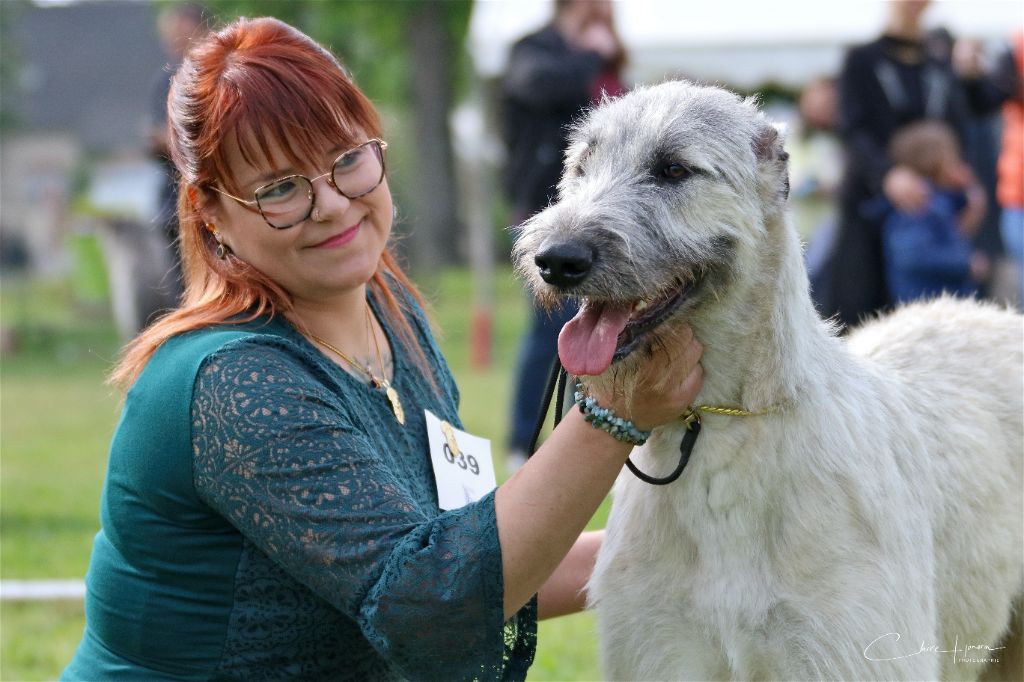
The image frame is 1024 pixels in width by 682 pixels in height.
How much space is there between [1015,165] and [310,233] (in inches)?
258

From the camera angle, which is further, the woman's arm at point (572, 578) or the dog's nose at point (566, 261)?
the woman's arm at point (572, 578)

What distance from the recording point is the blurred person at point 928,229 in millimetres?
7137

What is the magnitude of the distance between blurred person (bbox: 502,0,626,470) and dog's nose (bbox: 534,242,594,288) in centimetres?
425

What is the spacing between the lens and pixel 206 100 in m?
2.99

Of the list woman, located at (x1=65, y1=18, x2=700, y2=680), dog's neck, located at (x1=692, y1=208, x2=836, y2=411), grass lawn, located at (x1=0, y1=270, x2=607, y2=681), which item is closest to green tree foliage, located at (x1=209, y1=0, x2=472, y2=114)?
grass lawn, located at (x1=0, y1=270, x2=607, y2=681)

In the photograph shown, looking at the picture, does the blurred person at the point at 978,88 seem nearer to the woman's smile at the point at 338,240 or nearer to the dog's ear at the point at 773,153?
the dog's ear at the point at 773,153

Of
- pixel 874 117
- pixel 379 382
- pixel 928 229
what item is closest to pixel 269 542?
pixel 379 382

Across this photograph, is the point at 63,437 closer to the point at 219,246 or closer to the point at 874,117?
the point at 874,117

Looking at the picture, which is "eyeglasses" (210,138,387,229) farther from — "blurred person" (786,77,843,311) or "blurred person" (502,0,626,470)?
"blurred person" (786,77,843,311)

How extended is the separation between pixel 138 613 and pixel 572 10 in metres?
5.53

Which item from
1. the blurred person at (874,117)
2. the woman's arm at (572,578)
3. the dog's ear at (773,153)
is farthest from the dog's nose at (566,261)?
→ the blurred person at (874,117)

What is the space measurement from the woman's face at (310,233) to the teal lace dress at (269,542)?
0.16m

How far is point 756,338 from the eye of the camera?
2.87 metres

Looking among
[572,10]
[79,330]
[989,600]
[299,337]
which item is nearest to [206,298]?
[299,337]
